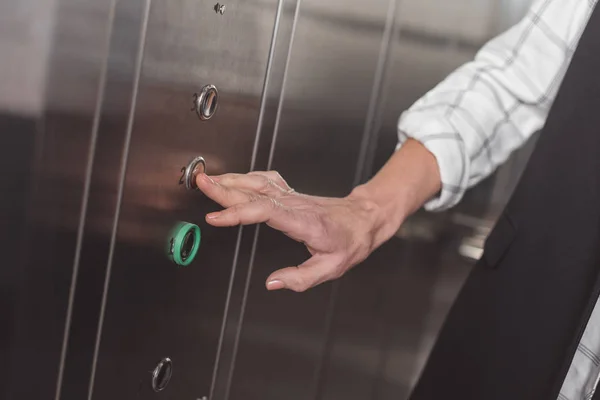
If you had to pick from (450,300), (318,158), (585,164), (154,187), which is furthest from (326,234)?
(450,300)

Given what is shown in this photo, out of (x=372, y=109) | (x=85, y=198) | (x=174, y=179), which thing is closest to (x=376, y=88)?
(x=372, y=109)

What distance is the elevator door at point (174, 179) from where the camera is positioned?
2.60 ft

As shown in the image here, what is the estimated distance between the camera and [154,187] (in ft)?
2.74

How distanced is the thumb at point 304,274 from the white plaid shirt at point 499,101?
226 millimetres

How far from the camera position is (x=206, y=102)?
883mm

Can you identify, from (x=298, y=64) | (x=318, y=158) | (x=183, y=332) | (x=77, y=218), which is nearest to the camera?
(x=77, y=218)

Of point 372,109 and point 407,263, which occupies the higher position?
point 372,109

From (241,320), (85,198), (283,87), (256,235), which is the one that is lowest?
(241,320)

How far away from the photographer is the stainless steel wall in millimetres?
663

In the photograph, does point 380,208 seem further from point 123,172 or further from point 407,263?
point 407,263

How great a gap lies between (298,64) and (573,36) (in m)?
0.39

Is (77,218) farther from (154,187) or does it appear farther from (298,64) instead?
(298,64)

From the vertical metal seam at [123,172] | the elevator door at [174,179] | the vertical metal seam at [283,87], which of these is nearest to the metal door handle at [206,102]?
the elevator door at [174,179]

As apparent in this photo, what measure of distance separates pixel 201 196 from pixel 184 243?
0.22 feet
